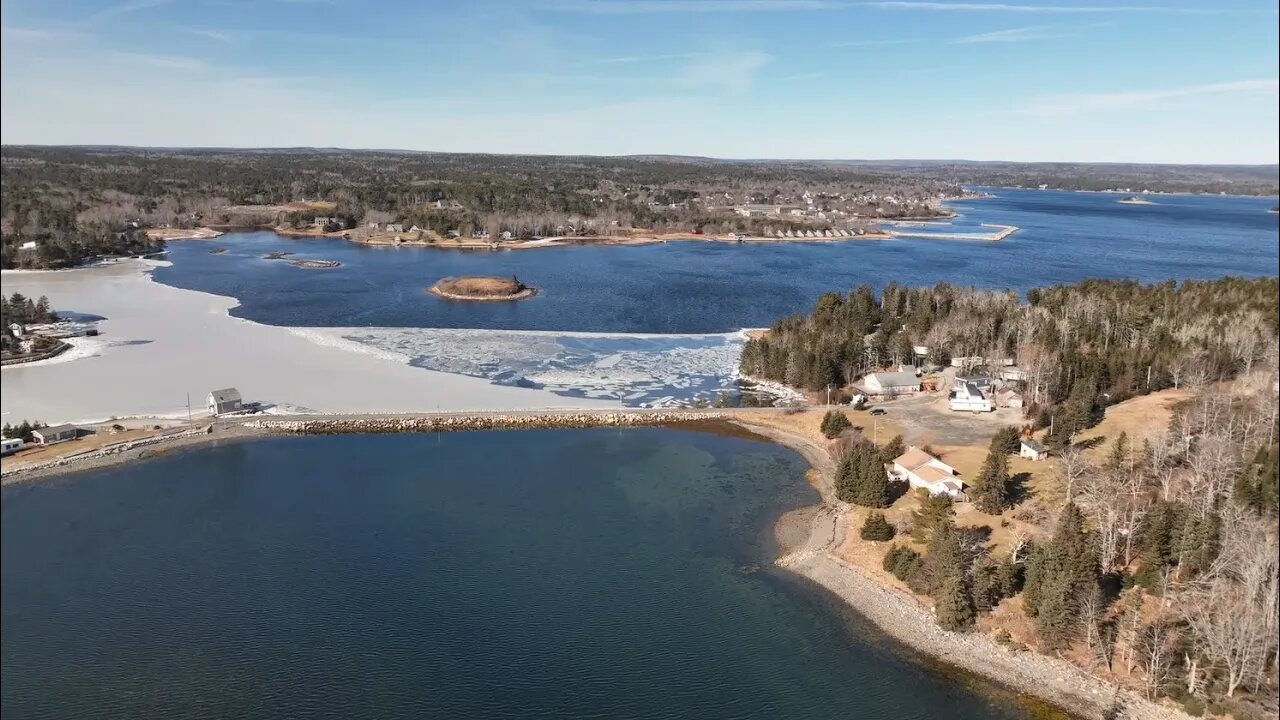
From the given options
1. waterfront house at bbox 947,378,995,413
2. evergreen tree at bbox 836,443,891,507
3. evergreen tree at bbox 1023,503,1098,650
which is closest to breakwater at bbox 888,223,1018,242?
waterfront house at bbox 947,378,995,413

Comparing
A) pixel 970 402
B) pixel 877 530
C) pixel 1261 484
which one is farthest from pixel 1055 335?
pixel 1261 484

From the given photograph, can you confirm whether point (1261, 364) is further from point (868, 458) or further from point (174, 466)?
point (174, 466)

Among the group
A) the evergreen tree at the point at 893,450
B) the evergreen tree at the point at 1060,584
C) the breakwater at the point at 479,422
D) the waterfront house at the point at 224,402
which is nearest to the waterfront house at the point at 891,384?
the evergreen tree at the point at 893,450

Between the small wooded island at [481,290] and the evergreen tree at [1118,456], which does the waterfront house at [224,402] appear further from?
the evergreen tree at [1118,456]

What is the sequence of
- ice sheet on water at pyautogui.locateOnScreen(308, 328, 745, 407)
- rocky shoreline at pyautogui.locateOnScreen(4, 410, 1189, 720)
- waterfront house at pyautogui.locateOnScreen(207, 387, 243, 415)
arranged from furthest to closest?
ice sheet on water at pyautogui.locateOnScreen(308, 328, 745, 407) → waterfront house at pyautogui.locateOnScreen(207, 387, 243, 415) → rocky shoreline at pyautogui.locateOnScreen(4, 410, 1189, 720)

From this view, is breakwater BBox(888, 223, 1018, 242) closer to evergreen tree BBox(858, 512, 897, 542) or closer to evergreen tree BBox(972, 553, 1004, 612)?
evergreen tree BBox(858, 512, 897, 542)

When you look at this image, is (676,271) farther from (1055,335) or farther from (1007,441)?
(1007,441)
